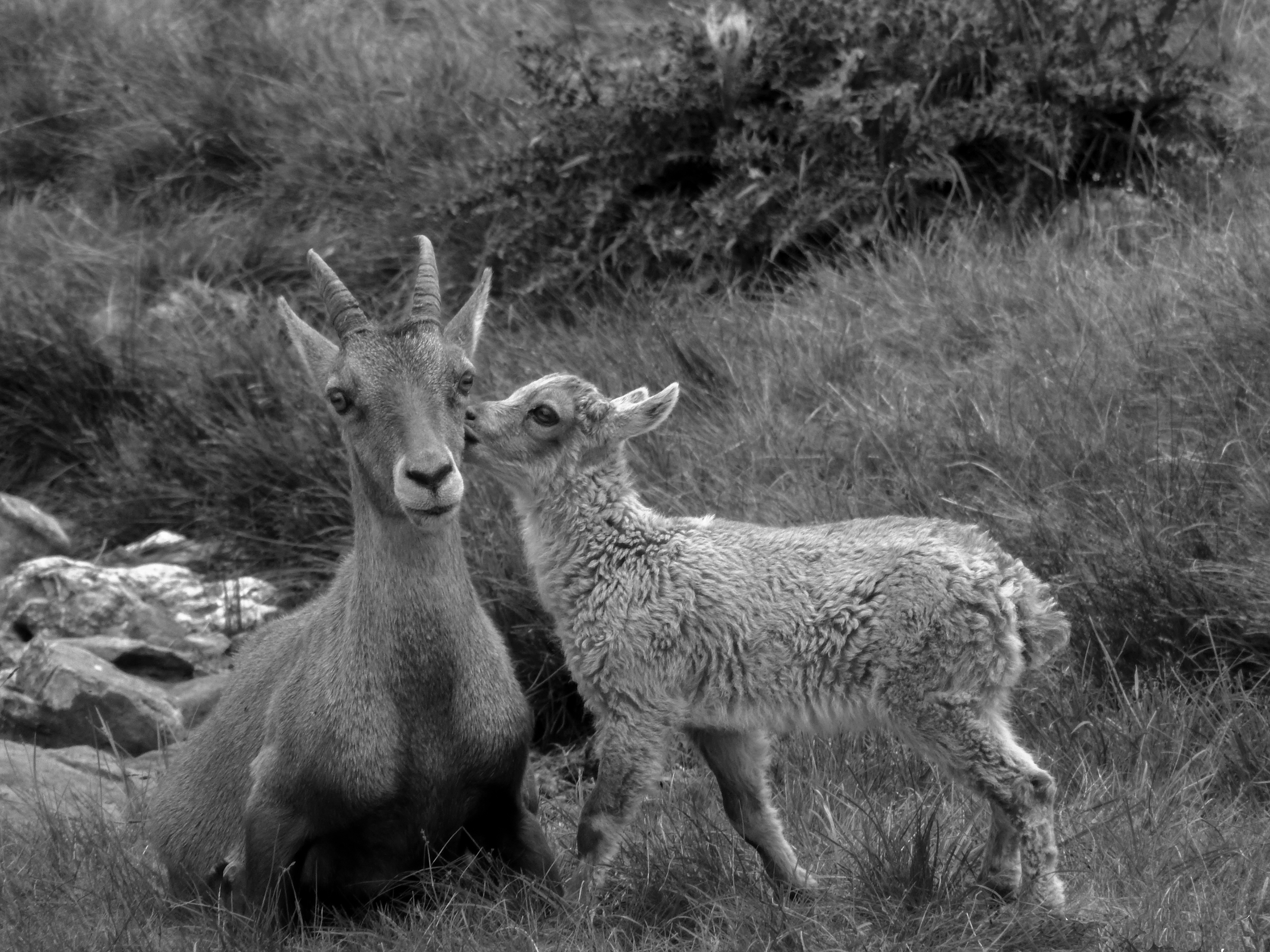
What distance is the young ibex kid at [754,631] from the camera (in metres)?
4.64

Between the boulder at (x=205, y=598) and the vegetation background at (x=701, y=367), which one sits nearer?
the vegetation background at (x=701, y=367)

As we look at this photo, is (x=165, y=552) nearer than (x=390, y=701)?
No

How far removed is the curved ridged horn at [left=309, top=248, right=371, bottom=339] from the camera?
5.43 m

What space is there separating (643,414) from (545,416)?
0.96 ft

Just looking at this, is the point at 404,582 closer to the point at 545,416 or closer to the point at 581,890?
the point at 545,416

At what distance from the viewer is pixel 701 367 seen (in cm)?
827

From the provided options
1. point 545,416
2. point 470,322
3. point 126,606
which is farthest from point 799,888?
point 126,606

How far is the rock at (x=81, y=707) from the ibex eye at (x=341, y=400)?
2.44m

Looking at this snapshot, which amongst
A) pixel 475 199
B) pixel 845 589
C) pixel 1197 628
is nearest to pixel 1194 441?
pixel 1197 628

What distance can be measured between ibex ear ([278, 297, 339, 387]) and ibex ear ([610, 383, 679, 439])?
→ 3.13ft

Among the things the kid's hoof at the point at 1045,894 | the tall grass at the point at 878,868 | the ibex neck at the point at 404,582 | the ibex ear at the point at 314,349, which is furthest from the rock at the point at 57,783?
the kid's hoof at the point at 1045,894

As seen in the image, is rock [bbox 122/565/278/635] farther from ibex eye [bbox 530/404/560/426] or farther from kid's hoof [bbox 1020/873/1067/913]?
kid's hoof [bbox 1020/873/1067/913]

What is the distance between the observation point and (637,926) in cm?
489

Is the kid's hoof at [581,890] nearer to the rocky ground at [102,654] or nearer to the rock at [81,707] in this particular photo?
the rocky ground at [102,654]
